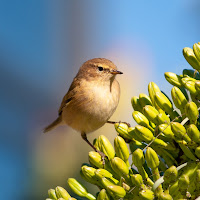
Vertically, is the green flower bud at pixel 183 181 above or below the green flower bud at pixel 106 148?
below

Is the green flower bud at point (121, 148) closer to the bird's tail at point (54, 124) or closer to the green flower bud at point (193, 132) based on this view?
the green flower bud at point (193, 132)

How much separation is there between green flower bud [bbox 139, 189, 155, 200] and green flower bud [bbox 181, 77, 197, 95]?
0.23m

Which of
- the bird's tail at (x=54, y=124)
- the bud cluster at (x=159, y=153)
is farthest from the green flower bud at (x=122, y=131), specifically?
the bird's tail at (x=54, y=124)

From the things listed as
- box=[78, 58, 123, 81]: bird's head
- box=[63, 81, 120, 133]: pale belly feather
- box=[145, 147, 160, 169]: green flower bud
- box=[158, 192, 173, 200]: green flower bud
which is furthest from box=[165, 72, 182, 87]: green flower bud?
box=[78, 58, 123, 81]: bird's head

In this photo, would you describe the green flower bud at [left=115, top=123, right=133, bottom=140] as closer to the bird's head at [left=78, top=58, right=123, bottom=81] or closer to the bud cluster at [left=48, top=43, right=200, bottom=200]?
the bud cluster at [left=48, top=43, right=200, bottom=200]

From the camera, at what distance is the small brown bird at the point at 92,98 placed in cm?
211

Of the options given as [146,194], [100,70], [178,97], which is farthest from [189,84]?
[100,70]

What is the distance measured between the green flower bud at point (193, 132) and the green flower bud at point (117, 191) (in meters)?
0.18

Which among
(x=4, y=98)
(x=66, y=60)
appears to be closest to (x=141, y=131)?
(x=4, y=98)

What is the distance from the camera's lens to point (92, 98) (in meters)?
2.18

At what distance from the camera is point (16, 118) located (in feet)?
12.7

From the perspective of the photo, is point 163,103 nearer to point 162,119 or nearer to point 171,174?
point 162,119

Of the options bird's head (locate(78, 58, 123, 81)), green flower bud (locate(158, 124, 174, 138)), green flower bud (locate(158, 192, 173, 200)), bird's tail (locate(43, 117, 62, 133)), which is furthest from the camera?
bird's tail (locate(43, 117, 62, 133))

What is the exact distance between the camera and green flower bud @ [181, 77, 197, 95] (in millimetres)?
811
